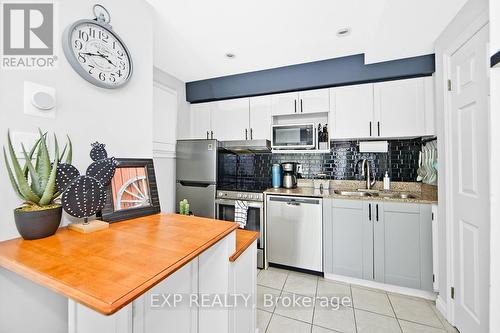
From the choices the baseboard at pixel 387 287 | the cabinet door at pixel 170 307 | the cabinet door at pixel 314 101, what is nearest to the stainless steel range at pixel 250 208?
the baseboard at pixel 387 287

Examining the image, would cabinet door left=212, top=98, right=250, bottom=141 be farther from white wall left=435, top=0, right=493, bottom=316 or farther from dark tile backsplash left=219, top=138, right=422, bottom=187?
white wall left=435, top=0, right=493, bottom=316

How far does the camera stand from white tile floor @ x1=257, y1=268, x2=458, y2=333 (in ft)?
5.52

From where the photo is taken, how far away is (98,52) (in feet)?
3.96

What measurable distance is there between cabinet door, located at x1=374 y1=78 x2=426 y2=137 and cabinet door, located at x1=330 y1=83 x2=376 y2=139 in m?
0.08

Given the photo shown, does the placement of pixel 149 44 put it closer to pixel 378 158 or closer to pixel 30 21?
pixel 30 21

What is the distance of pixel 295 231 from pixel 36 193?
89.1 inches

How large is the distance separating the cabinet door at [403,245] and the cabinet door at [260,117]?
1.62 metres

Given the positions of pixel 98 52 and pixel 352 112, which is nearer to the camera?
pixel 98 52

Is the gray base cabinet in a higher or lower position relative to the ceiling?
lower

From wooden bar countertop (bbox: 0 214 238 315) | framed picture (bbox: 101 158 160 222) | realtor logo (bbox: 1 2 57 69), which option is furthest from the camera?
framed picture (bbox: 101 158 160 222)

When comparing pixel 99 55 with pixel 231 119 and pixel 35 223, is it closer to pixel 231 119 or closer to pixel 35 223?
pixel 35 223

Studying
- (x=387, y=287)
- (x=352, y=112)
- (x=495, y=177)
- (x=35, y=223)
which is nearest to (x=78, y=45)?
(x=35, y=223)

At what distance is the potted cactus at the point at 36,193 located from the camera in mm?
813

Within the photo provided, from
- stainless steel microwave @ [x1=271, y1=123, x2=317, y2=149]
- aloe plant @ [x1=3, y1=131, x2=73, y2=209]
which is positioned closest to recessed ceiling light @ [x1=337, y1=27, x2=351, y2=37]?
stainless steel microwave @ [x1=271, y1=123, x2=317, y2=149]
